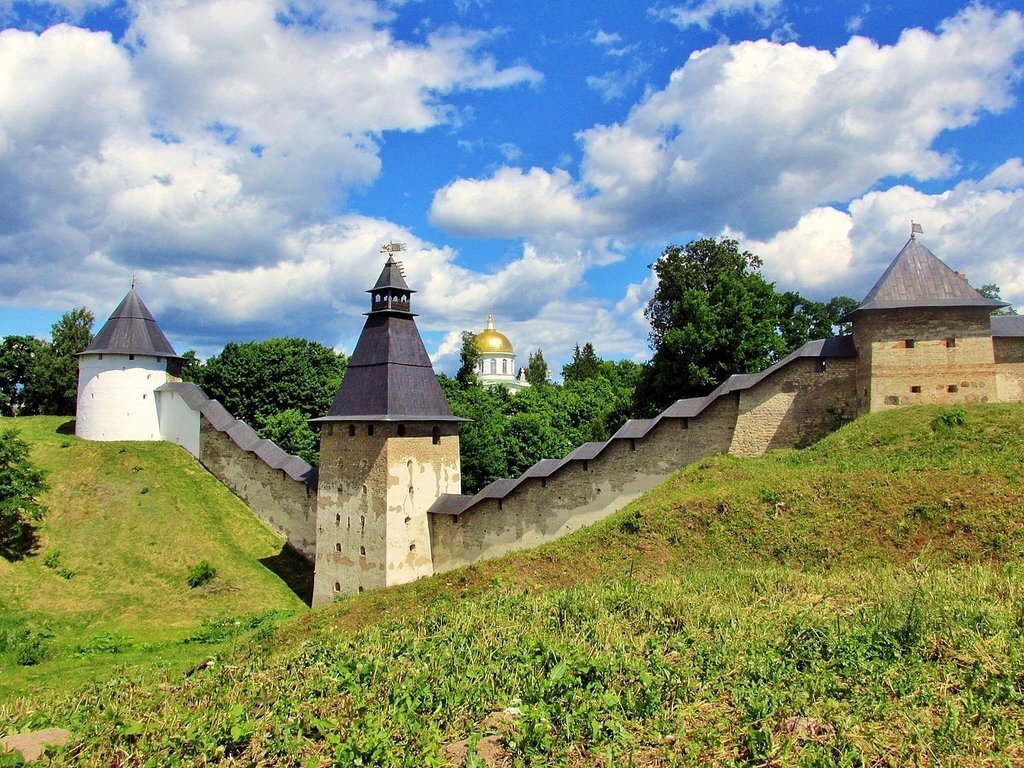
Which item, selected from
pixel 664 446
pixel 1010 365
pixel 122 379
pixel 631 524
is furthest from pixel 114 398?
pixel 1010 365

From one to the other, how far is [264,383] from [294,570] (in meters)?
13.8

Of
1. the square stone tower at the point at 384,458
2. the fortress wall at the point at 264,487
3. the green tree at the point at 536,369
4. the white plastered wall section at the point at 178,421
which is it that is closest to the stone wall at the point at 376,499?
the square stone tower at the point at 384,458

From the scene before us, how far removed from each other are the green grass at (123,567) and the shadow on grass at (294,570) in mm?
247

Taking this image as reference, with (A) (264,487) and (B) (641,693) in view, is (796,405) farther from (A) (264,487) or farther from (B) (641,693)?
(A) (264,487)

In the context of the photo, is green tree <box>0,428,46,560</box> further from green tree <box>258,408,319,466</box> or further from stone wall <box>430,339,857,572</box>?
stone wall <box>430,339,857,572</box>

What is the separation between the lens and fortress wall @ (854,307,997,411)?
17.0 meters

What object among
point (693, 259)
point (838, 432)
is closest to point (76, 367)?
point (693, 259)

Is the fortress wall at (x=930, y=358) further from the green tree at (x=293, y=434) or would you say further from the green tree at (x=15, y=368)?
the green tree at (x=15, y=368)

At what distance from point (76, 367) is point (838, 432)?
116 ft

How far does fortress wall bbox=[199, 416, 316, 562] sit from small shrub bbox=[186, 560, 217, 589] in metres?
3.21

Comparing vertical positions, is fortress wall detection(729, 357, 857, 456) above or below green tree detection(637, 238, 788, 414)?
below

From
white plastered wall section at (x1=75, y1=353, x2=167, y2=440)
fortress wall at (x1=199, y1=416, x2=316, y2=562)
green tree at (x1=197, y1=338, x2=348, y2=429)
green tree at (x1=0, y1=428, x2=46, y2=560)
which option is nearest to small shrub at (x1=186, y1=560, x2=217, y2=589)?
fortress wall at (x1=199, y1=416, x2=316, y2=562)

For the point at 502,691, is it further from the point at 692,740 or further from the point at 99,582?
the point at 99,582

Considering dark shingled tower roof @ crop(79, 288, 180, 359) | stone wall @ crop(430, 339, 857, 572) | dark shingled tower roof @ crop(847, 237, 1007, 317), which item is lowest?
stone wall @ crop(430, 339, 857, 572)
